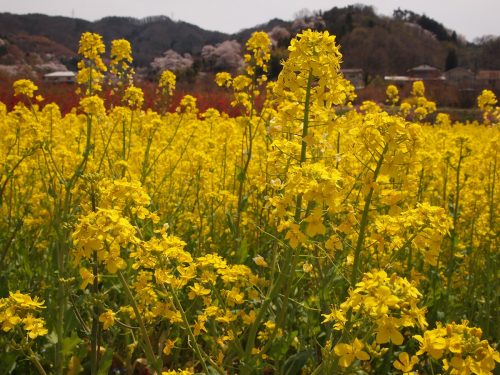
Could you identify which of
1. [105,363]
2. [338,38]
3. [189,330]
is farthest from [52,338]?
[338,38]

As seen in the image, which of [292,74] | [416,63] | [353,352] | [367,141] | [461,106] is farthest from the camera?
[416,63]

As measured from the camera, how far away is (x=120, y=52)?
12.8ft

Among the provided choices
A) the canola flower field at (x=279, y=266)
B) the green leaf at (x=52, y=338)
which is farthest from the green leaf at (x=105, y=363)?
the green leaf at (x=52, y=338)

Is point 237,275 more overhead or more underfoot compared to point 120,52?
more underfoot

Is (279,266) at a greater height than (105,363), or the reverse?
(279,266)

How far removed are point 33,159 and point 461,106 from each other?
2067cm

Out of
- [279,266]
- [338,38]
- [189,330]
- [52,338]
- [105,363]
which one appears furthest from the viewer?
[338,38]

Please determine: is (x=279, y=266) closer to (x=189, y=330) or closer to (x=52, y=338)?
(x=189, y=330)

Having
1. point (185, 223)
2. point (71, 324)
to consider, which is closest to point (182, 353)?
point (71, 324)

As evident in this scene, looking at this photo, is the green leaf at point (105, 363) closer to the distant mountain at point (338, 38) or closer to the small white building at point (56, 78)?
the distant mountain at point (338, 38)

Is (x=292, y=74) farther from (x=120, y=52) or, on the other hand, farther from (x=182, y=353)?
(x=120, y=52)

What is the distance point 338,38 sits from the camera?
53062mm

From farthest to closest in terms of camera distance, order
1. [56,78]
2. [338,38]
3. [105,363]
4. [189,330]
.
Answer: [338,38] < [56,78] < [105,363] < [189,330]

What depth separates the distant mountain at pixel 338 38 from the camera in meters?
47.1
